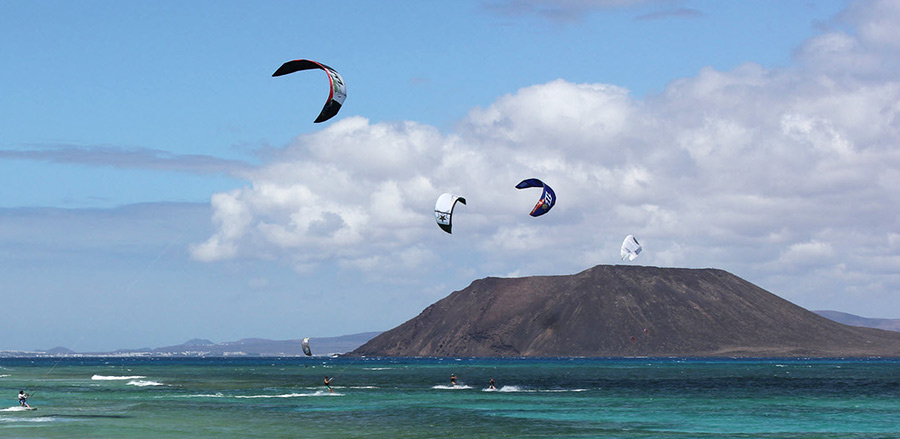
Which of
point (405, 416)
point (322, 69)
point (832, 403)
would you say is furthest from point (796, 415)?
point (322, 69)

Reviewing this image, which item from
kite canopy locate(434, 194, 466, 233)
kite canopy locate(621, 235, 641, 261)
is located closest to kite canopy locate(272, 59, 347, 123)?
kite canopy locate(434, 194, 466, 233)

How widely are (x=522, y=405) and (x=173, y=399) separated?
24093 millimetres

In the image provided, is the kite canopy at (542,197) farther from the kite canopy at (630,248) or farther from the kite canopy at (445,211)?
the kite canopy at (630,248)

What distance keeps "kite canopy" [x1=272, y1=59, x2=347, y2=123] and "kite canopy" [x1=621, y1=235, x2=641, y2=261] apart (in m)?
44.9

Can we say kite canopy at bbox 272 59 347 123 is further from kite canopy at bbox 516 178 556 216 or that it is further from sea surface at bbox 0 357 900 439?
kite canopy at bbox 516 178 556 216

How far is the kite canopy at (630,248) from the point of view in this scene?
84713 mm

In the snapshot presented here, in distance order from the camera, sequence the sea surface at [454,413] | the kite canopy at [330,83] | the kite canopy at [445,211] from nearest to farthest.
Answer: the kite canopy at [330,83] < the sea surface at [454,413] < the kite canopy at [445,211]

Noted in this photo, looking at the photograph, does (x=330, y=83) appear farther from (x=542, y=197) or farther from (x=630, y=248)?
(x=630, y=248)

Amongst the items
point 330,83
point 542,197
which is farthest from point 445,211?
point 330,83

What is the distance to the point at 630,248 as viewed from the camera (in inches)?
3413

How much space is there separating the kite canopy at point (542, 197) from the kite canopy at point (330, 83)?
61.0ft

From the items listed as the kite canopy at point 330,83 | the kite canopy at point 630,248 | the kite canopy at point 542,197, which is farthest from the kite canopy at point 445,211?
the kite canopy at point 630,248

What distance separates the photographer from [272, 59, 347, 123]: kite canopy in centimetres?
4103

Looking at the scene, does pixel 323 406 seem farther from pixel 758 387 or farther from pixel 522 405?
pixel 758 387
